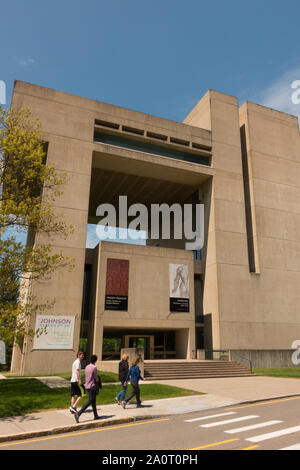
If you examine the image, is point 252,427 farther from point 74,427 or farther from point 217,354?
point 217,354

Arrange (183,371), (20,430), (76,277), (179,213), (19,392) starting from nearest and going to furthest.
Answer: (20,430), (19,392), (183,371), (76,277), (179,213)

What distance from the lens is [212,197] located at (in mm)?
34688

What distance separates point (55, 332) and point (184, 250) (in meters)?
14.1

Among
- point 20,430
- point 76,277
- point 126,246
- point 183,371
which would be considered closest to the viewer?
point 20,430

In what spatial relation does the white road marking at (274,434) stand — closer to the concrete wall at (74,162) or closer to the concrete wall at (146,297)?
the concrete wall at (74,162)

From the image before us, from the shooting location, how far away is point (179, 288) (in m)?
32.3

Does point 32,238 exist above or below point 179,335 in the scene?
above

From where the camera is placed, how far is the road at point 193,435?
7457 millimetres

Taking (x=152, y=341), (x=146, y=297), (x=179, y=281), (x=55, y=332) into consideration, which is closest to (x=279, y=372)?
(x=179, y=281)

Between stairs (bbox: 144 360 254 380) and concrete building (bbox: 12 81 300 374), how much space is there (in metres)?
2.50

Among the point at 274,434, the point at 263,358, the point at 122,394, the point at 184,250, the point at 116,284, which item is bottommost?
the point at 274,434
